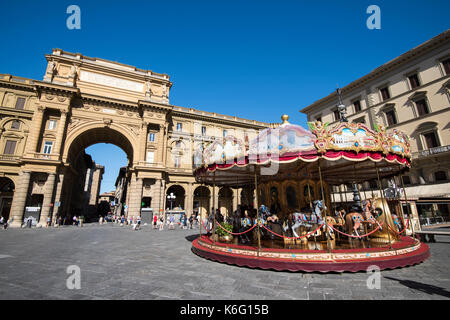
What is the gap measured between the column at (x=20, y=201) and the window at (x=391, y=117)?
4157cm

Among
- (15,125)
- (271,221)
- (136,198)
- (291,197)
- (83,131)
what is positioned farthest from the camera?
(15,125)

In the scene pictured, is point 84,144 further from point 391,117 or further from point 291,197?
point 391,117

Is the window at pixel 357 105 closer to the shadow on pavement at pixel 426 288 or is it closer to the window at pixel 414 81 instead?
the window at pixel 414 81

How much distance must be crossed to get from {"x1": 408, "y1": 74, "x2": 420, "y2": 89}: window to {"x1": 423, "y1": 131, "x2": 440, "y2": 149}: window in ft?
18.8

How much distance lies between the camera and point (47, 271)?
5453 millimetres

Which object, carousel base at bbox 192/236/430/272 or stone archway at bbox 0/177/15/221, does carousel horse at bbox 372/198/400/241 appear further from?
stone archway at bbox 0/177/15/221

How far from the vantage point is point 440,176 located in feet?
64.3

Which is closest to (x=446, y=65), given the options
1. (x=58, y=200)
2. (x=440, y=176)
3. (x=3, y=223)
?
(x=440, y=176)

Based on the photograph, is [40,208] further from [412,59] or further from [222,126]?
[412,59]

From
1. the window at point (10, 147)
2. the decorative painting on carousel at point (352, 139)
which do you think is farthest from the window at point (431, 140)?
the window at point (10, 147)

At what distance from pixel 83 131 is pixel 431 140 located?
1569 inches

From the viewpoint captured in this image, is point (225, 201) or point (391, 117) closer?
point (391, 117)

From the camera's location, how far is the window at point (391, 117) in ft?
78.0
